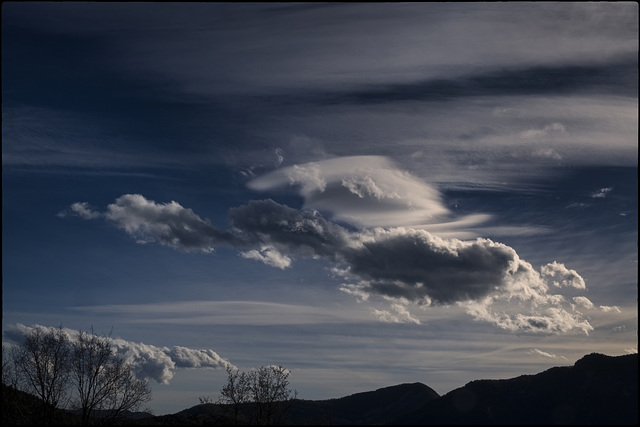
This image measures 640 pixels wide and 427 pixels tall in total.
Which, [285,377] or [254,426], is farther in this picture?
[285,377]

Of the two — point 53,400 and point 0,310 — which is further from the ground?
point 0,310

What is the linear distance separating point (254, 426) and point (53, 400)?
29.6 metres

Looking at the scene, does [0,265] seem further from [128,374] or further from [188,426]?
[188,426]

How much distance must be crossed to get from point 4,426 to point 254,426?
33.6m

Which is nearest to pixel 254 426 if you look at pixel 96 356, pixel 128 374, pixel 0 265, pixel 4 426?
pixel 128 374

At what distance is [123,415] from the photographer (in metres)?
87.0

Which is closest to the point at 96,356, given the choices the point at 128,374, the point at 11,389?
the point at 128,374

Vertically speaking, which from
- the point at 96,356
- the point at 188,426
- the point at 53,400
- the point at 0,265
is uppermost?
the point at 0,265

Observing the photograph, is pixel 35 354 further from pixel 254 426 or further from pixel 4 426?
pixel 254 426

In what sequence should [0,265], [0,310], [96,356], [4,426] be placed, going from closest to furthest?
[0,265] < [0,310] < [4,426] < [96,356]

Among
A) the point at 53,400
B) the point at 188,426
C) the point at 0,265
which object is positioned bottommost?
the point at 188,426

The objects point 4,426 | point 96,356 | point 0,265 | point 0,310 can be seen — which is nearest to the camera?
point 0,265

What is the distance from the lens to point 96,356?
85.4 m

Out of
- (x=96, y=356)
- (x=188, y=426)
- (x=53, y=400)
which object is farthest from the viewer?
(x=188, y=426)
